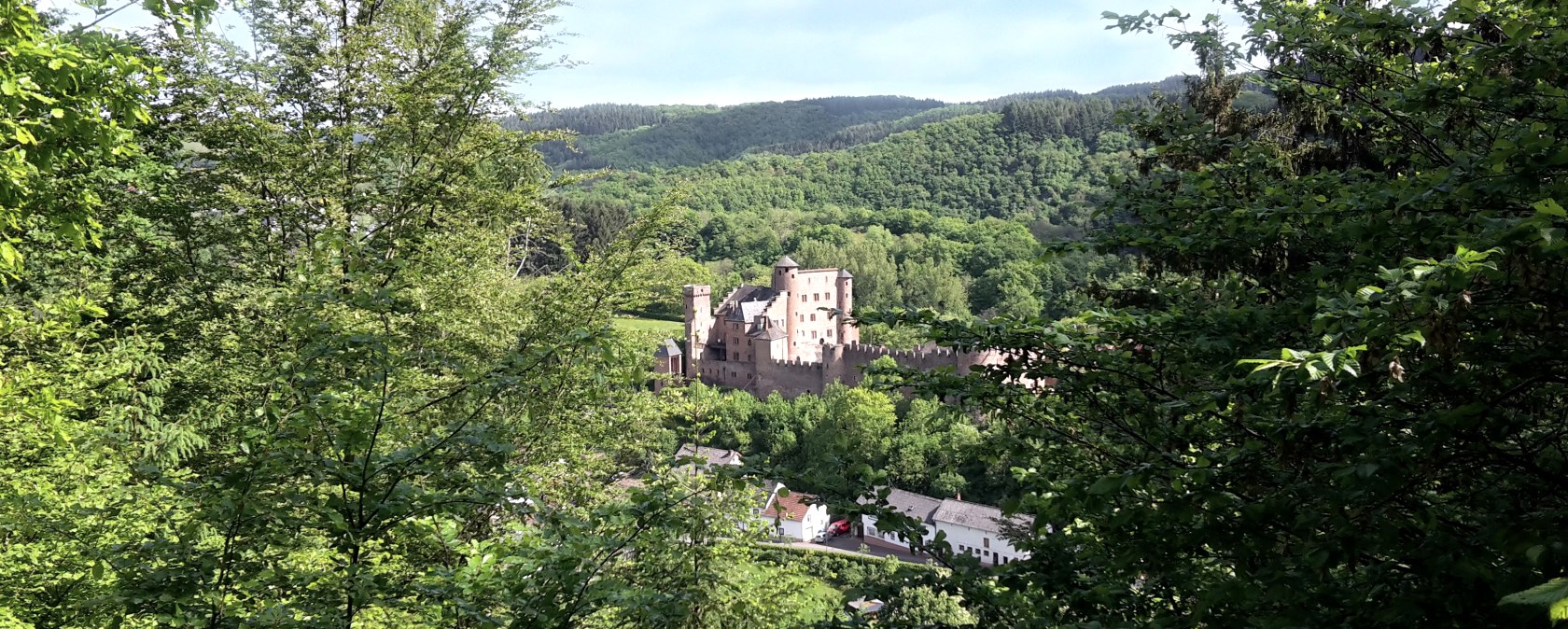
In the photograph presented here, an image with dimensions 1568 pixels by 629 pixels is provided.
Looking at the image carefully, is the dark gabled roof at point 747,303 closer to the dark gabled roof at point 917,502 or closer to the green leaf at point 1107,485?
the dark gabled roof at point 917,502

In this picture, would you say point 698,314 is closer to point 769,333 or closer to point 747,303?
point 747,303

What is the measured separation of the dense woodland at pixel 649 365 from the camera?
3.12m

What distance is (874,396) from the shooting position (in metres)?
43.1

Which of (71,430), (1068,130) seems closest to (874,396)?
(71,430)

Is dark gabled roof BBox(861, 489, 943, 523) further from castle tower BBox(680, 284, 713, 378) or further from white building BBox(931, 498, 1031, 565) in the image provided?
castle tower BBox(680, 284, 713, 378)

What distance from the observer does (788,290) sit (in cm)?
5828

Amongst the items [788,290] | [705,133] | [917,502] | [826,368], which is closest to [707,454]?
[917,502]

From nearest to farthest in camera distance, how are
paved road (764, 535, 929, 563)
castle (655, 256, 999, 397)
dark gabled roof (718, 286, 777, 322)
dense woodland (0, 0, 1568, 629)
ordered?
dense woodland (0, 0, 1568, 629)
paved road (764, 535, 929, 563)
castle (655, 256, 999, 397)
dark gabled roof (718, 286, 777, 322)

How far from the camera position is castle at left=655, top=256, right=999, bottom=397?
53.2 meters

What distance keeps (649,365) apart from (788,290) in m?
52.9

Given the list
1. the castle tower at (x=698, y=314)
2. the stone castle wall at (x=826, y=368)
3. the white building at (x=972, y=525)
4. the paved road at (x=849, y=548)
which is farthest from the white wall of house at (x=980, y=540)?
the castle tower at (x=698, y=314)

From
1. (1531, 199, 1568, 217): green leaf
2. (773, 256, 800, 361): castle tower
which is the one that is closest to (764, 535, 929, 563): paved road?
(773, 256, 800, 361): castle tower

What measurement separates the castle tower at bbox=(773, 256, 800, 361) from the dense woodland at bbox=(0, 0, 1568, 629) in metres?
45.1

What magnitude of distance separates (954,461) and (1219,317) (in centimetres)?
203
